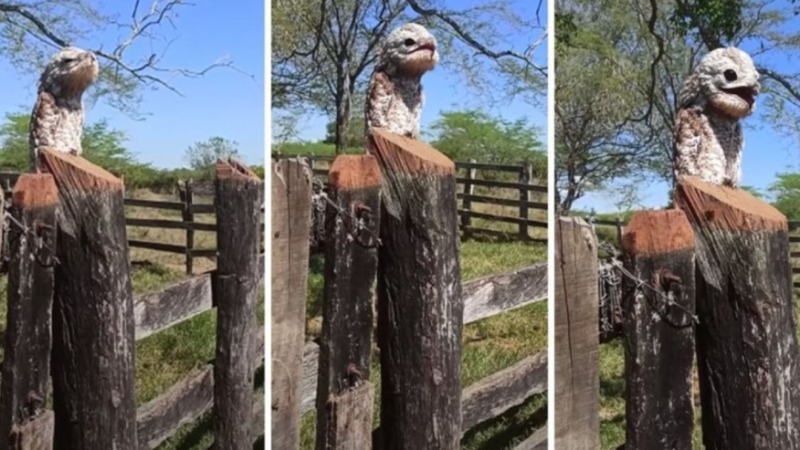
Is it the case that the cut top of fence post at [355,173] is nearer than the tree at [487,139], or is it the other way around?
the cut top of fence post at [355,173]

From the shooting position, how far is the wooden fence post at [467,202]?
8.40 feet

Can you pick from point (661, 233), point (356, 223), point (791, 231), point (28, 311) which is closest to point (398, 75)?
point (356, 223)

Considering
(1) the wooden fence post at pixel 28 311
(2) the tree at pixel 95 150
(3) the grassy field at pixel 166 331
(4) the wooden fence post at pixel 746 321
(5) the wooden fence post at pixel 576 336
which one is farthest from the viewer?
(3) the grassy field at pixel 166 331

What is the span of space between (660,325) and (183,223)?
1.42 metres

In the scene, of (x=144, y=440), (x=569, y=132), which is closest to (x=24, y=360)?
(x=144, y=440)

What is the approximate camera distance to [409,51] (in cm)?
215

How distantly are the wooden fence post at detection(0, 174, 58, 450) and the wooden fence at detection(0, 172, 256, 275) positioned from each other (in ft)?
1.28

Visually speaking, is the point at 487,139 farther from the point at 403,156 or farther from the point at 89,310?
the point at 89,310

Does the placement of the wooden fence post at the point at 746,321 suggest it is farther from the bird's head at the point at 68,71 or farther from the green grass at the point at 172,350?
the bird's head at the point at 68,71

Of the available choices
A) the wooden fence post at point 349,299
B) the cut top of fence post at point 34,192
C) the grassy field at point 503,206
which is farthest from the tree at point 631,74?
the cut top of fence post at point 34,192

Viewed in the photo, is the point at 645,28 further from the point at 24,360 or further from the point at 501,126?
the point at 24,360

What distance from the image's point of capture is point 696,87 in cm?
203

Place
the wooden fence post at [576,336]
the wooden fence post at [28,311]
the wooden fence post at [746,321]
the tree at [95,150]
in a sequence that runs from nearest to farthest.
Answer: the wooden fence post at [746,321]
the wooden fence post at [576,336]
the wooden fence post at [28,311]
the tree at [95,150]

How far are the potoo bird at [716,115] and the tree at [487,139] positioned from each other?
1.70ft
